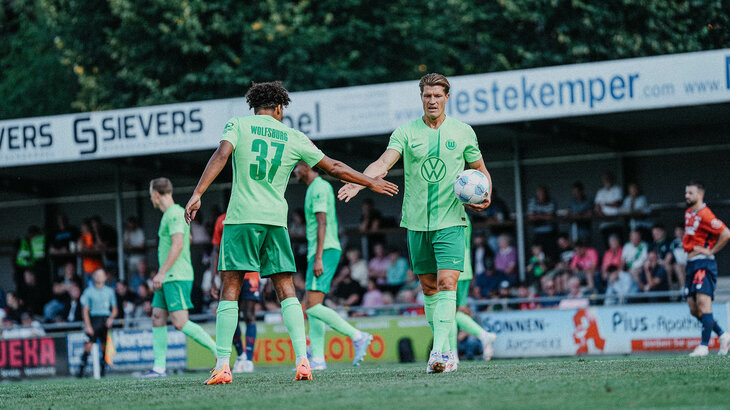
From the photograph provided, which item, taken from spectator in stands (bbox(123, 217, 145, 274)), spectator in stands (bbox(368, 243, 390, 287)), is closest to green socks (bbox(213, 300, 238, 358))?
spectator in stands (bbox(368, 243, 390, 287))

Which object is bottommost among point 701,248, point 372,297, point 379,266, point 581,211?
point 372,297

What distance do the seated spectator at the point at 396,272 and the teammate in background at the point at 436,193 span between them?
1030cm

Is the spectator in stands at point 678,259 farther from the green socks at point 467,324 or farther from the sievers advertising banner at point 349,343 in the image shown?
the green socks at point 467,324

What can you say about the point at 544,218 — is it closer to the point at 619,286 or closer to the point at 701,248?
the point at 619,286

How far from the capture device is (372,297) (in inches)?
716

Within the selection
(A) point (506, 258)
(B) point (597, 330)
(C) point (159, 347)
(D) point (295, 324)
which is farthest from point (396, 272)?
(D) point (295, 324)

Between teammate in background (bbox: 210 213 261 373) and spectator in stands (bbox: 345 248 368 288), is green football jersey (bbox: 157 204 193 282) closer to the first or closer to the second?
teammate in background (bbox: 210 213 261 373)

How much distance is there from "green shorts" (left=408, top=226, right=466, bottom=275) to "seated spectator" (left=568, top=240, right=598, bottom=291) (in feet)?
30.4

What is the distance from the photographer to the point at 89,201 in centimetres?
2289

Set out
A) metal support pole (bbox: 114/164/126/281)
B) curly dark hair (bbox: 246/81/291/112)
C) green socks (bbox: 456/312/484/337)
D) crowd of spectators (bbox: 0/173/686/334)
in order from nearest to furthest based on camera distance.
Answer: curly dark hair (bbox: 246/81/291/112) < green socks (bbox: 456/312/484/337) < crowd of spectators (bbox: 0/173/686/334) < metal support pole (bbox: 114/164/126/281)

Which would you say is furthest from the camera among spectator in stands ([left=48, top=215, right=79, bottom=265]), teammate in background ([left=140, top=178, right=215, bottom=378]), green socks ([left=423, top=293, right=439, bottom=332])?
spectator in stands ([left=48, top=215, right=79, bottom=265])

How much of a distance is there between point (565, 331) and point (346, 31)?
51.2 feet

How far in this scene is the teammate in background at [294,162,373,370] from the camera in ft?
36.5

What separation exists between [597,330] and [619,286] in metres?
1.24
